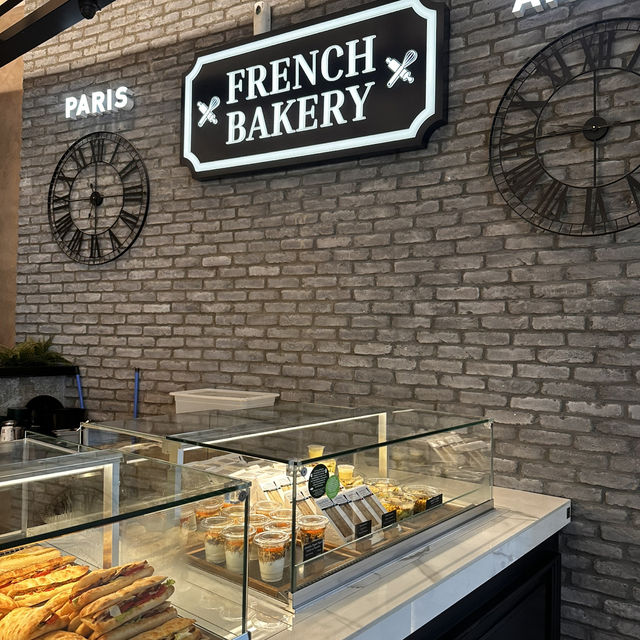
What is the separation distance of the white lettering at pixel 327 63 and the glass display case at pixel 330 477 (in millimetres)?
1878

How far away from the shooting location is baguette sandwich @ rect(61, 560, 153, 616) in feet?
3.91

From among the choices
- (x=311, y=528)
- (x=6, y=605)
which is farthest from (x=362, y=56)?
(x=6, y=605)

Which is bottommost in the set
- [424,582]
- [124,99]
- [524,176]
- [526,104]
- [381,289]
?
[424,582]

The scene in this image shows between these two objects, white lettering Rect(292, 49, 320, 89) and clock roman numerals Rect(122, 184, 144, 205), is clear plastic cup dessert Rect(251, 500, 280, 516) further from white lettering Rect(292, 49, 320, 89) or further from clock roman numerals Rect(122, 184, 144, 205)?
clock roman numerals Rect(122, 184, 144, 205)

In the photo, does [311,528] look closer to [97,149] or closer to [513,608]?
[513,608]

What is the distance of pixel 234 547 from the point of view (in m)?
1.40

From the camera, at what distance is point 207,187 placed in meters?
3.87

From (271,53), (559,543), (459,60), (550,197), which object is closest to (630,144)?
(550,197)

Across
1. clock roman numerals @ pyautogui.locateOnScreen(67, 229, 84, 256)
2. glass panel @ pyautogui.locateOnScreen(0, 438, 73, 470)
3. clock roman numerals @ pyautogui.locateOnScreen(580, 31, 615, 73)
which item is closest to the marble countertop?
glass panel @ pyautogui.locateOnScreen(0, 438, 73, 470)

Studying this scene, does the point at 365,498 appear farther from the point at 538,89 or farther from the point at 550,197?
the point at 538,89

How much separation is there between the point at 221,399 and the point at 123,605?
2026mm

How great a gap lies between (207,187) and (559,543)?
9.16ft

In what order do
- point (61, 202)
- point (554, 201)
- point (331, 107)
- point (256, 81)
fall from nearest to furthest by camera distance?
point (554, 201)
point (331, 107)
point (256, 81)
point (61, 202)

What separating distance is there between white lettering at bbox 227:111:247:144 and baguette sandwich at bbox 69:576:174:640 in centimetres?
289
